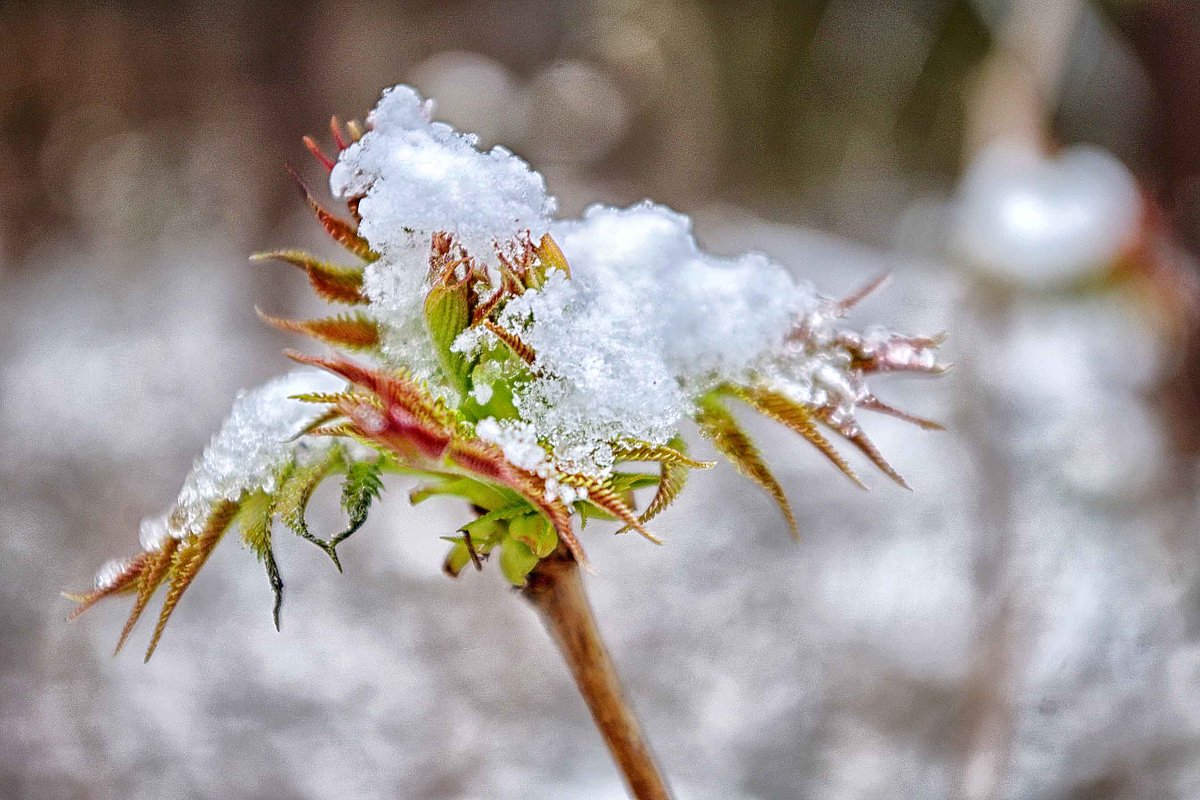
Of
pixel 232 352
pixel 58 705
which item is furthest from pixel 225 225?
pixel 58 705

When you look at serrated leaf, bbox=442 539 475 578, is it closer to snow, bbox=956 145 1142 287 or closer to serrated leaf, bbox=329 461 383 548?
serrated leaf, bbox=329 461 383 548

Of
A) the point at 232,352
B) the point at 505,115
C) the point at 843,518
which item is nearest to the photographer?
the point at 843,518

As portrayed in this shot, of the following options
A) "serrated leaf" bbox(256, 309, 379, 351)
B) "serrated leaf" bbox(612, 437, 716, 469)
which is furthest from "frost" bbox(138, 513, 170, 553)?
"serrated leaf" bbox(612, 437, 716, 469)

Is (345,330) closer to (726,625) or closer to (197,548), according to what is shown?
(197,548)

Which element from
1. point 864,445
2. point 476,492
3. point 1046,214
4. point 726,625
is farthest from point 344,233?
point 1046,214

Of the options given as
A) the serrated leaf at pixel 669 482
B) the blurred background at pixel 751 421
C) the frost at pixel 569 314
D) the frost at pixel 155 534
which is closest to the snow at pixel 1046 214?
the blurred background at pixel 751 421

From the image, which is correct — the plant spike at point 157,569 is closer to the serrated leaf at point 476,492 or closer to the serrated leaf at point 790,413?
the serrated leaf at point 476,492

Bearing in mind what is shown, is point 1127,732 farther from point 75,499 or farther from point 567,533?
point 75,499
